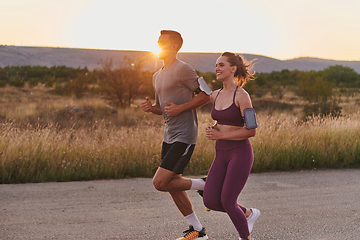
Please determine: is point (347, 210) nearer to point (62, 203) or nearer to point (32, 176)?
point (62, 203)

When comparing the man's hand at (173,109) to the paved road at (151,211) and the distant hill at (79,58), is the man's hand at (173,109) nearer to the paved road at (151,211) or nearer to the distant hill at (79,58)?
the paved road at (151,211)

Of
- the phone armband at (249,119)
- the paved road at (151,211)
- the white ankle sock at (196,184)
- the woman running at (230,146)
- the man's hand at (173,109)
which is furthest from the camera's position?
the paved road at (151,211)

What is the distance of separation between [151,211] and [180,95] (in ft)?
6.61

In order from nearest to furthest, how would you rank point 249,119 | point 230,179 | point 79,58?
point 249,119 → point 230,179 → point 79,58

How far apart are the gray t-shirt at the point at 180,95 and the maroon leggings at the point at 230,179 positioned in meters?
0.42

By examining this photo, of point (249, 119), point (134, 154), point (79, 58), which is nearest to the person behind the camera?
point (249, 119)

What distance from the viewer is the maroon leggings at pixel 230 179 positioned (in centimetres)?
312

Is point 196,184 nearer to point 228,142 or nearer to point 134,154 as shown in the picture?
point 228,142

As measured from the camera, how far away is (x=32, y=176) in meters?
6.69

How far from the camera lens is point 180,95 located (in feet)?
11.8

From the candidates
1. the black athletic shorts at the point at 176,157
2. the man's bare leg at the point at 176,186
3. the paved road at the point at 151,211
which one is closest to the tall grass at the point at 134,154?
the paved road at the point at 151,211

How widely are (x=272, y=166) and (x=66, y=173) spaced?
4.48 m

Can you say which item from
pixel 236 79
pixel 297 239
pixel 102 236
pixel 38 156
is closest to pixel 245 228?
pixel 297 239

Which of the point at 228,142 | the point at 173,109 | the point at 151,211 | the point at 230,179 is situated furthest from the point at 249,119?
the point at 151,211
